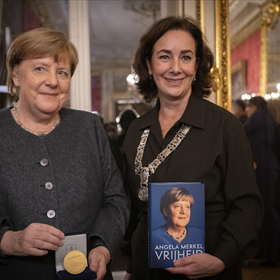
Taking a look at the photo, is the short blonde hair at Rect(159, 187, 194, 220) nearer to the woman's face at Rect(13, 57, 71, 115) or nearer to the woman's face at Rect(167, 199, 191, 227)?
the woman's face at Rect(167, 199, 191, 227)

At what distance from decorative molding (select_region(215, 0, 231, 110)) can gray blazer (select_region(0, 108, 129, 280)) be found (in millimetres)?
1750

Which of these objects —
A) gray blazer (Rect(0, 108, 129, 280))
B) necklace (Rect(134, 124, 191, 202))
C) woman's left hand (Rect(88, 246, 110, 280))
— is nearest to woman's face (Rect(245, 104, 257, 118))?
necklace (Rect(134, 124, 191, 202))

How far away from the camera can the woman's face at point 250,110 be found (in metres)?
3.01

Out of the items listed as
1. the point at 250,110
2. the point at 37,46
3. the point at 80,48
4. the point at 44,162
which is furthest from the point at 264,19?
the point at 44,162

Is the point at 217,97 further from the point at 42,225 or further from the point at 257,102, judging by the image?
the point at 42,225

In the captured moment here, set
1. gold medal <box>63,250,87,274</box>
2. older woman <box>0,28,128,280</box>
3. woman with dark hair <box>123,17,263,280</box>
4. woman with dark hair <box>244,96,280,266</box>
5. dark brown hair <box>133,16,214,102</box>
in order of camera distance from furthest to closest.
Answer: woman with dark hair <box>244,96,280,266</box>
dark brown hair <box>133,16,214,102</box>
woman with dark hair <box>123,17,263,280</box>
older woman <box>0,28,128,280</box>
gold medal <box>63,250,87,274</box>

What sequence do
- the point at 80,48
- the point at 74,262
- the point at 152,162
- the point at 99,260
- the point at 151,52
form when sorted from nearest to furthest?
the point at 74,262 → the point at 99,260 → the point at 152,162 → the point at 151,52 → the point at 80,48

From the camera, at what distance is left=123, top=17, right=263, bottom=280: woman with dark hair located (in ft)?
4.91

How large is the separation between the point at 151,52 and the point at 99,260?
3.28ft

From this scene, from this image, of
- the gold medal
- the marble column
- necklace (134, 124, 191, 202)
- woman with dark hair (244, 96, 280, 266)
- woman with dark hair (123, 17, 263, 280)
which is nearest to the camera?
the gold medal

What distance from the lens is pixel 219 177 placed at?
5.13 feet

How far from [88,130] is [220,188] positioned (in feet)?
2.05

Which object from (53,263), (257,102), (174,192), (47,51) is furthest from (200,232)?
(257,102)

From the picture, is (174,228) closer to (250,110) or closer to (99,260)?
(99,260)
